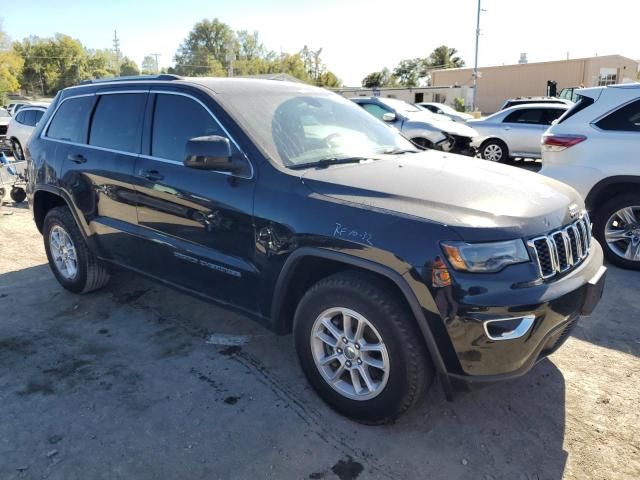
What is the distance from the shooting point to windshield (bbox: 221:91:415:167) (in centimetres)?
326

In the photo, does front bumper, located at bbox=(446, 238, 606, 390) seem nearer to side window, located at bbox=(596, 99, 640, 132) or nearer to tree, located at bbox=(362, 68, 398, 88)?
side window, located at bbox=(596, 99, 640, 132)

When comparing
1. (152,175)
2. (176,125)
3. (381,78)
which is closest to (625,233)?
(176,125)

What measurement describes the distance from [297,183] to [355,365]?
3.52ft

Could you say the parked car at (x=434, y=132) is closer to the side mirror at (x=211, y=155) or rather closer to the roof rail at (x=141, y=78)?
the roof rail at (x=141, y=78)

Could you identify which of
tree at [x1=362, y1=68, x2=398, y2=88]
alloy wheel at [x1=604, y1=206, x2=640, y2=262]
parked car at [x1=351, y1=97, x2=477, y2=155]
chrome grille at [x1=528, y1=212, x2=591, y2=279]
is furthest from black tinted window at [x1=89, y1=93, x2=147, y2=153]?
tree at [x1=362, y1=68, x2=398, y2=88]

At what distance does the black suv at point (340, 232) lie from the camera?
2.45 metres

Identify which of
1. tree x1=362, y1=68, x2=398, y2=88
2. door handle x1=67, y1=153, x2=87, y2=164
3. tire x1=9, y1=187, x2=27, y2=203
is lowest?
tire x1=9, y1=187, x2=27, y2=203

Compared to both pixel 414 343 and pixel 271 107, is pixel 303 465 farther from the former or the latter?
pixel 271 107

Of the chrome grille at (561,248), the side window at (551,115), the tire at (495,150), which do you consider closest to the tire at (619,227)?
the chrome grille at (561,248)

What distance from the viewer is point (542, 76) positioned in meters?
51.4

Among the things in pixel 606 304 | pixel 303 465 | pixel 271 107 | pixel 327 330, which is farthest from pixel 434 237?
pixel 606 304

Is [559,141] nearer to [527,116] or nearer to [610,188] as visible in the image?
[610,188]

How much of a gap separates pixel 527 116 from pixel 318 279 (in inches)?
423

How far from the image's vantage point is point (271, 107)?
11.6 feet
